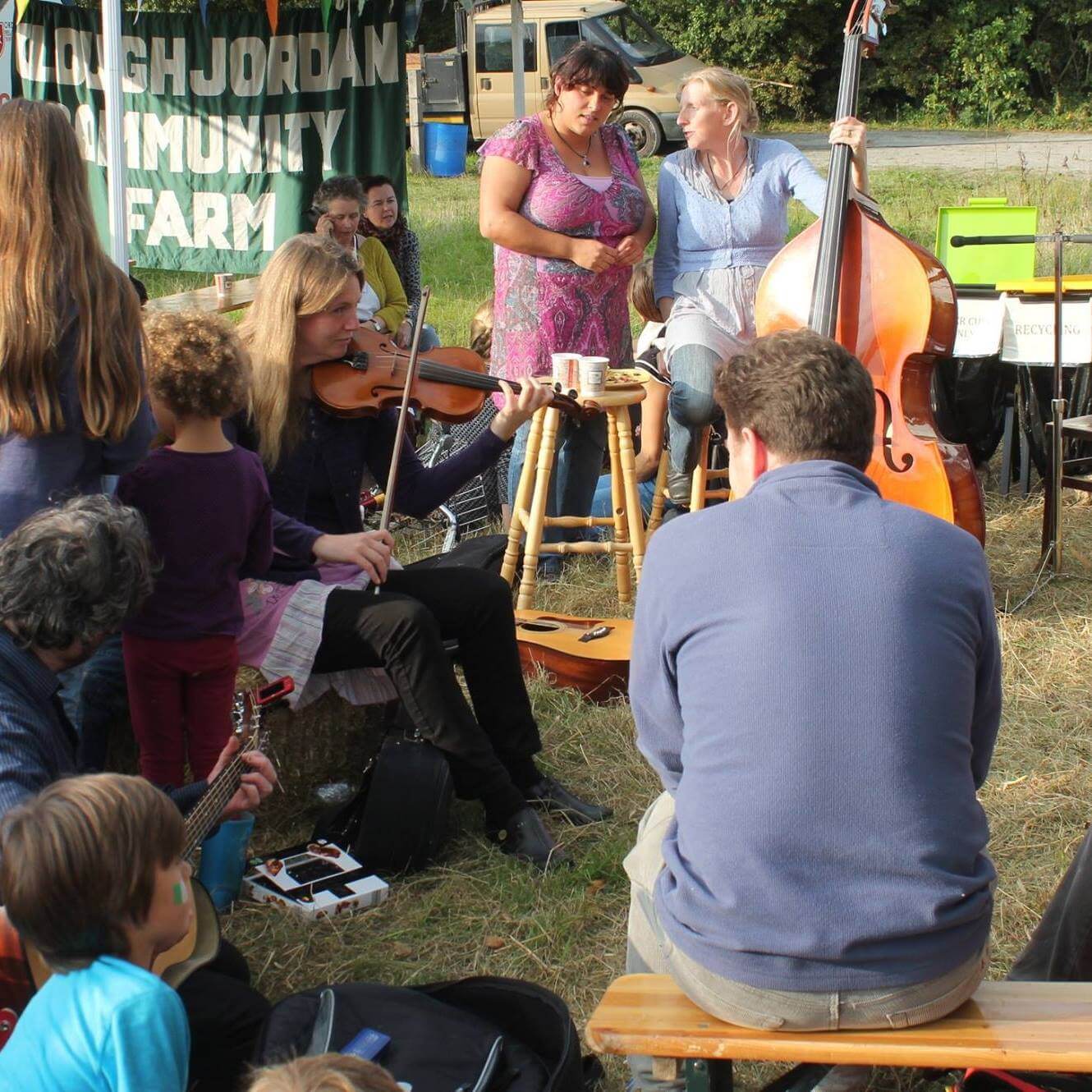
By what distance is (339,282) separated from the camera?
3234mm

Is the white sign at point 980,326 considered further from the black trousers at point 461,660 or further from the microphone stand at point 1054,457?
the black trousers at point 461,660

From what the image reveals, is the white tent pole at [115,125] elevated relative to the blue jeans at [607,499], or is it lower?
elevated

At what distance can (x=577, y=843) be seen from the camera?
10.4ft

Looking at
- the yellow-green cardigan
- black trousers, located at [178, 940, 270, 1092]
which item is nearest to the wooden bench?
black trousers, located at [178, 940, 270, 1092]

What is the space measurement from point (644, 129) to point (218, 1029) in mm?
16348

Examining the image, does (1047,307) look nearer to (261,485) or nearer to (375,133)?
(261,485)

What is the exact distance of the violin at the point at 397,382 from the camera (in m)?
3.38

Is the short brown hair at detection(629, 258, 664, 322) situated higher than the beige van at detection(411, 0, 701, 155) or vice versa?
the beige van at detection(411, 0, 701, 155)

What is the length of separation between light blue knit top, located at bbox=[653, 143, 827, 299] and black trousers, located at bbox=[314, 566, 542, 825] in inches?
69.6

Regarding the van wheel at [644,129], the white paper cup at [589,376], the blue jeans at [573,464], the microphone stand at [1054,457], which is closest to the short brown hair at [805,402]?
the white paper cup at [589,376]

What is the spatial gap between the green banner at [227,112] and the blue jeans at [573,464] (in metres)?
4.96

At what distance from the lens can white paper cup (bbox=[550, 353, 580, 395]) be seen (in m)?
4.12

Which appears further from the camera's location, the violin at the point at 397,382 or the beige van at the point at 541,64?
the beige van at the point at 541,64

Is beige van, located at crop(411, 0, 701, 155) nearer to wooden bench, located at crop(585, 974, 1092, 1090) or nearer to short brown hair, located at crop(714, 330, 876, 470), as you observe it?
short brown hair, located at crop(714, 330, 876, 470)
